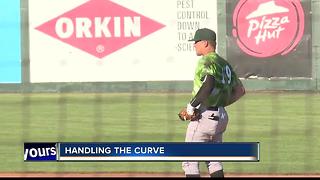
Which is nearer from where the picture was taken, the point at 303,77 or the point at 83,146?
the point at 83,146

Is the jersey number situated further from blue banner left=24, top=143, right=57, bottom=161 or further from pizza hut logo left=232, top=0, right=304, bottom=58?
pizza hut logo left=232, top=0, right=304, bottom=58

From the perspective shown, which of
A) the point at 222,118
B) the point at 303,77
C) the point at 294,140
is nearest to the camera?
the point at 222,118

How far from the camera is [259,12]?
59.3 feet

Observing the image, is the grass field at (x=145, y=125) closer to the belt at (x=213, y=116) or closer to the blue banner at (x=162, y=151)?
the blue banner at (x=162, y=151)

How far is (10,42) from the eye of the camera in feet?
59.1

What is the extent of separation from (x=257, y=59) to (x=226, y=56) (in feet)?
2.32

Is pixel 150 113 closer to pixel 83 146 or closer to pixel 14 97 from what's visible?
pixel 14 97

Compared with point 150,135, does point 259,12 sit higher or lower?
higher

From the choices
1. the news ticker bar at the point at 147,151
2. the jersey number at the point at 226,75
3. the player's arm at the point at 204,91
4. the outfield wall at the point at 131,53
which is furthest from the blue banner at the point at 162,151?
the outfield wall at the point at 131,53

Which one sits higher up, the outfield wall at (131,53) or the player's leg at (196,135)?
the outfield wall at (131,53)

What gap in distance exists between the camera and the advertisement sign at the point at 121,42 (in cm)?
1819

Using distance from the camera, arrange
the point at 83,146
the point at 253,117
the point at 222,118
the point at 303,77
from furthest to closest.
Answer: the point at 303,77 → the point at 253,117 → the point at 83,146 → the point at 222,118

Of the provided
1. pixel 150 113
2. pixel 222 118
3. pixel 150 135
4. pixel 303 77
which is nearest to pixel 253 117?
pixel 150 113

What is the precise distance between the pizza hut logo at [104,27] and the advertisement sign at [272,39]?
1.96 meters
